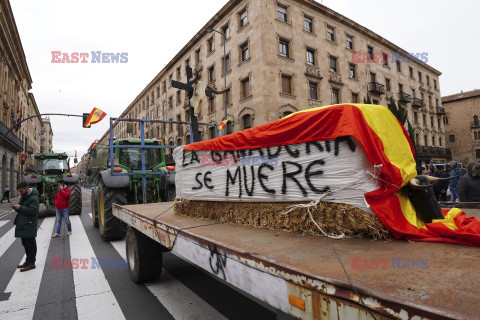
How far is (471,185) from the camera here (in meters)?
5.29

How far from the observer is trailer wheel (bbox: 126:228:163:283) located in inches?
160

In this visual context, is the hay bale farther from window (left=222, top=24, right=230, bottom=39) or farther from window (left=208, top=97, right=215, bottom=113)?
window (left=222, top=24, right=230, bottom=39)

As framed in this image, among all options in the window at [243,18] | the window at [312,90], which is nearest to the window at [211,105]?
the window at [243,18]

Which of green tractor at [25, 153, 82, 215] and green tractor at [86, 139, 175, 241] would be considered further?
green tractor at [25, 153, 82, 215]

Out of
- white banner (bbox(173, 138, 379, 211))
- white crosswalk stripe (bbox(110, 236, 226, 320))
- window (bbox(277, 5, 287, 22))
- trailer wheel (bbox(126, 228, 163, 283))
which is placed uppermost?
window (bbox(277, 5, 287, 22))

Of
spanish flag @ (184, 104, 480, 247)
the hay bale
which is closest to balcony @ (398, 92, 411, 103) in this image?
spanish flag @ (184, 104, 480, 247)

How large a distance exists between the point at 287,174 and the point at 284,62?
Answer: 19.3 m

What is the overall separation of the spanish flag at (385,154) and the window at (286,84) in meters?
18.3

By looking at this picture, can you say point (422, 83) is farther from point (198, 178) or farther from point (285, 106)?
point (198, 178)

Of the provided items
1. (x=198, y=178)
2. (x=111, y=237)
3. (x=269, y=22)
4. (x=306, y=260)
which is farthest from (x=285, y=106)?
(x=306, y=260)

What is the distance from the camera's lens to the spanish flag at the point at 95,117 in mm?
14531

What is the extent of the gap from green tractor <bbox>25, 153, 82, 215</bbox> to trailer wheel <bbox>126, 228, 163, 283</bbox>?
30.4ft

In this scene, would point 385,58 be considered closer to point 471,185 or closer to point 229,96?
point 229,96

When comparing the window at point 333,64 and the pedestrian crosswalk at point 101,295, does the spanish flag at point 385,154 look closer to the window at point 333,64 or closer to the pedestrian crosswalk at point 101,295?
the pedestrian crosswalk at point 101,295
